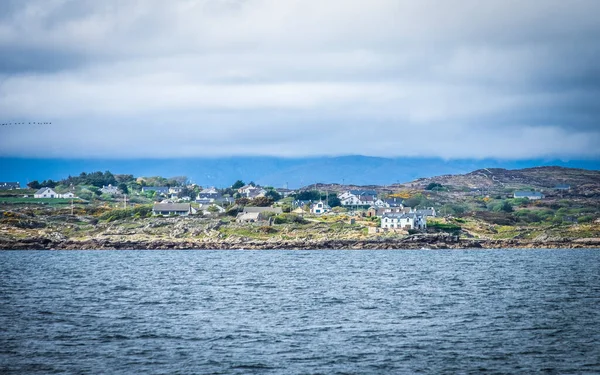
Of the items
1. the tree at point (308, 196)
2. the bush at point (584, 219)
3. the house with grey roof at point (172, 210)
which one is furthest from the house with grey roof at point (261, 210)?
the bush at point (584, 219)

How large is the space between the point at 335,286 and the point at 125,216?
8667 centimetres

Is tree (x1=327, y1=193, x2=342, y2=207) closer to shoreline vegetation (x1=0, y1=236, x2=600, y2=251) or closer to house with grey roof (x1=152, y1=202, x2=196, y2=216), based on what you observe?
house with grey roof (x1=152, y1=202, x2=196, y2=216)

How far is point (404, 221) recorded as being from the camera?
131 m

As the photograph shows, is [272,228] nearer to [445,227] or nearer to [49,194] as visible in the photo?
[445,227]

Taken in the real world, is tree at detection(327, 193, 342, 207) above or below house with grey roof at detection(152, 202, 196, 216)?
above

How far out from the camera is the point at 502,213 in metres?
157

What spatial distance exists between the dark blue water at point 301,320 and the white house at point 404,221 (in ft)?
154

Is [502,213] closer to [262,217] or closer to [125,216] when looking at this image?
[262,217]

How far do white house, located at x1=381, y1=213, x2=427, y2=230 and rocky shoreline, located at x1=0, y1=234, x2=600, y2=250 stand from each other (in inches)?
214

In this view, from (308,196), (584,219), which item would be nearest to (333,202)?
(308,196)

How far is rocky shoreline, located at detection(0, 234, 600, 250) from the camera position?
124350 mm

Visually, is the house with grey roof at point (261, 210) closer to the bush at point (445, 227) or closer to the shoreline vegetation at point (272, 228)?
the shoreline vegetation at point (272, 228)

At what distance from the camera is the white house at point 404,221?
5157 inches

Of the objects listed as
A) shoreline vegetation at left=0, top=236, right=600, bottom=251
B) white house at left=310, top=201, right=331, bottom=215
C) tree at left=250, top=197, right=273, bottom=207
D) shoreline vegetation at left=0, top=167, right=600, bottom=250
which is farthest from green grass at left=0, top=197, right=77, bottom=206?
white house at left=310, top=201, right=331, bottom=215
